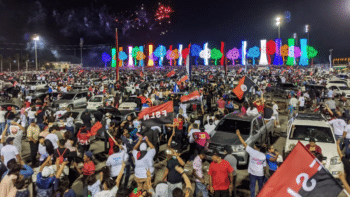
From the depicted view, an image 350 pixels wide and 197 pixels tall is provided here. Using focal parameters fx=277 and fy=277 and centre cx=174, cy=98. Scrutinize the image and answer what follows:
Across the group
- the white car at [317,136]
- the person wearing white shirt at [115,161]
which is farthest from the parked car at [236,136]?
the person wearing white shirt at [115,161]

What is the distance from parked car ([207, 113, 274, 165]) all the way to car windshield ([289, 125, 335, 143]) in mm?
1291

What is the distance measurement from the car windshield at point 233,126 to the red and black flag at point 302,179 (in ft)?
20.3

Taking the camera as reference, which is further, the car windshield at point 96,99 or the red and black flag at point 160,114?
the car windshield at point 96,99

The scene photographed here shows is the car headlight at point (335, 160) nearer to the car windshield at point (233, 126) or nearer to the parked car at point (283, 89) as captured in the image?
the car windshield at point (233, 126)

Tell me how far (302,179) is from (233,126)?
261 inches

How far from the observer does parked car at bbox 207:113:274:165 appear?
8812 mm

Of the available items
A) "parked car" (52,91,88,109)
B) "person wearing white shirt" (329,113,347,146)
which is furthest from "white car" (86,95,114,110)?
"person wearing white shirt" (329,113,347,146)

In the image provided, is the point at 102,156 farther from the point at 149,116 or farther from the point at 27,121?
the point at 27,121

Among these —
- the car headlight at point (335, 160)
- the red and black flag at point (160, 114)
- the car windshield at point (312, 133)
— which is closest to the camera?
the car headlight at point (335, 160)

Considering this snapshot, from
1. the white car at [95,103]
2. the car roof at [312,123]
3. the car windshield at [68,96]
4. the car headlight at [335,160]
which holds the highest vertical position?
the car windshield at [68,96]

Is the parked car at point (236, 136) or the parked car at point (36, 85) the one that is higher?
the parked car at point (36, 85)

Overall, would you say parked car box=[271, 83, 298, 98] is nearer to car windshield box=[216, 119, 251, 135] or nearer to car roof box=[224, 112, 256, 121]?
car roof box=[224, 112, 256, 121]

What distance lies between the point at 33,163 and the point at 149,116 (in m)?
4.31

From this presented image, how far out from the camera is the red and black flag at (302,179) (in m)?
3.05
